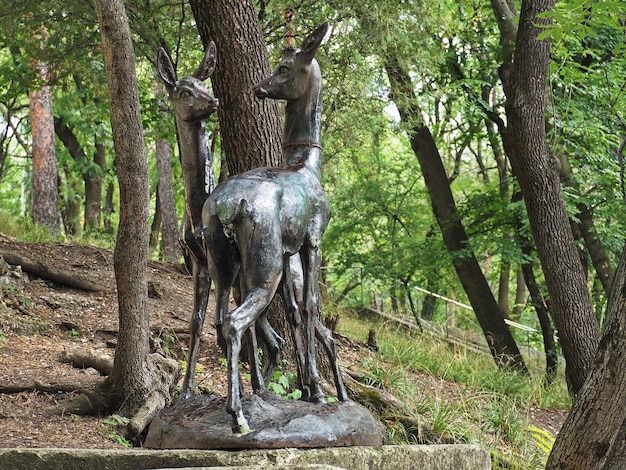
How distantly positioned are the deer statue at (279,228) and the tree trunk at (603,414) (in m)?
2.24

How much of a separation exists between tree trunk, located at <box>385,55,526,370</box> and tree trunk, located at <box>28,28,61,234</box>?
24.7 feet

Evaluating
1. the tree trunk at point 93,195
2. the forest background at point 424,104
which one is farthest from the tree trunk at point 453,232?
the tree trunk at point 93,195

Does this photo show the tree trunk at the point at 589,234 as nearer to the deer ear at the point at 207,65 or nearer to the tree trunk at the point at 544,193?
the tree trunk at the point at 544,193

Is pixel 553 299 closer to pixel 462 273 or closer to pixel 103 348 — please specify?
pixel 462 273

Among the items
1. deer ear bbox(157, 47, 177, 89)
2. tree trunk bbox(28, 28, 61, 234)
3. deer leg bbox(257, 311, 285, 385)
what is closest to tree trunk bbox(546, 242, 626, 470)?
deer leg bbox(257, 311, 285, 385)

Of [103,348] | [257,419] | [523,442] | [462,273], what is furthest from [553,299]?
[257,419]

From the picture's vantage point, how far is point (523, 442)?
8.88 m

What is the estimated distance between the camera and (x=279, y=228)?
4.23 m

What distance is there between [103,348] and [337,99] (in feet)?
18.5

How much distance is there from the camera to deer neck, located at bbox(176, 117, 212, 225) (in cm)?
456

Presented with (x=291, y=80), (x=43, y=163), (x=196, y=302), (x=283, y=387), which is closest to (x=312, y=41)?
(x=291, y=80)

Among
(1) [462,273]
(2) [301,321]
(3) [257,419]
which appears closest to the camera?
(3) [257,419]

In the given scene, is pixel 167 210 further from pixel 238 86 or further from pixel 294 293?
pixel 294 293

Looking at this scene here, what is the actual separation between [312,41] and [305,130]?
550mm
